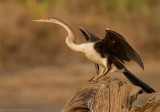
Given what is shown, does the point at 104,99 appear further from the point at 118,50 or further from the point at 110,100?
the point at 118,50

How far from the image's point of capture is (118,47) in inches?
201

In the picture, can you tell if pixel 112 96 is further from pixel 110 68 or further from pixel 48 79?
pixel 48 79

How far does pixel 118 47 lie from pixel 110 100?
2.18m

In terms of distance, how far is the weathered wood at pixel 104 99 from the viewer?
2.91 meters

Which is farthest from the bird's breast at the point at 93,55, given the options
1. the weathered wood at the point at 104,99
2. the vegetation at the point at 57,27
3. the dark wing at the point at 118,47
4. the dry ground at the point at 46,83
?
the vegetation at the point at 57,27

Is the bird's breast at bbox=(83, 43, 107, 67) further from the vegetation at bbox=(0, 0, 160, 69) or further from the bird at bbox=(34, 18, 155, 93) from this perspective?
the vegetation at bbox=(0, 0, 160, 69)

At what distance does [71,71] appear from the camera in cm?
1393

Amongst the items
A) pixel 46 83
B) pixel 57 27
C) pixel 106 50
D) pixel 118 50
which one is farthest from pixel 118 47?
pixel 57 27

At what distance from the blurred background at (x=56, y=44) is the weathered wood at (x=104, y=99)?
9197mm

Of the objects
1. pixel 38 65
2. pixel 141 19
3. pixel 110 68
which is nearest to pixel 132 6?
pixel 141 19

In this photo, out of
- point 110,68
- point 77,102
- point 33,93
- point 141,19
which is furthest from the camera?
point 141,19

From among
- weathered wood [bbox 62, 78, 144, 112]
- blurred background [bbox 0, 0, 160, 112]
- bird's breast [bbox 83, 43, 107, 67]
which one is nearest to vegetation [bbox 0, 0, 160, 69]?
blurred background [bbox 0, 0, 160, 112]

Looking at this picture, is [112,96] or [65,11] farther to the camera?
[65,11]

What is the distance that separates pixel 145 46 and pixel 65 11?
170 cm
